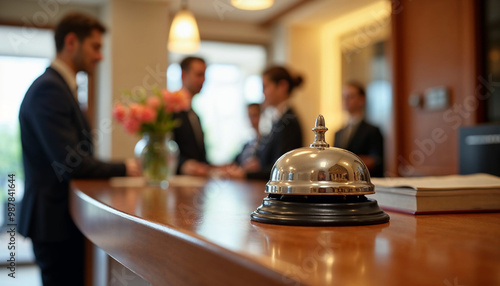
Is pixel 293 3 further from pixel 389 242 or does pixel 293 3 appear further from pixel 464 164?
pixel 389 242

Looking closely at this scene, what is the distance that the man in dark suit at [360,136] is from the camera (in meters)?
3.86

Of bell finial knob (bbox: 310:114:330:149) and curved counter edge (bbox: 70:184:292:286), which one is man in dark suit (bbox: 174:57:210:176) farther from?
bell finial knob (bbox: 310:114:330:149)

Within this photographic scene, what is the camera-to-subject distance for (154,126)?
2.56 m

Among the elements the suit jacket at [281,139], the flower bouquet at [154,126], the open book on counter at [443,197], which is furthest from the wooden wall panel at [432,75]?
the open book on counter at [443,197]

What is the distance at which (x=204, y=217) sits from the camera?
87 centimetres

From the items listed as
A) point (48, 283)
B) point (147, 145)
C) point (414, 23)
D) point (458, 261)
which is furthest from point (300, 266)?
point (414, 23)

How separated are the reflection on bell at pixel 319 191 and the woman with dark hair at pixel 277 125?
85.3 inches

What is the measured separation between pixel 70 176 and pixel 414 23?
2.86m

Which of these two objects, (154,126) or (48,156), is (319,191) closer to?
(48,156)

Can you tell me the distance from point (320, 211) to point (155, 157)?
6.09 feet

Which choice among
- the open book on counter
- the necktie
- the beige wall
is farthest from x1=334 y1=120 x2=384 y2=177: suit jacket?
the open book on counter

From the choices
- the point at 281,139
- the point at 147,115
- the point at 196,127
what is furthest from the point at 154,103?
the point at 196,127

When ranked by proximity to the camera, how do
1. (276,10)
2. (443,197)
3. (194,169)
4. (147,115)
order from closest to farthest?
(443,197) < (147,115) < (194,169) < (276,10)

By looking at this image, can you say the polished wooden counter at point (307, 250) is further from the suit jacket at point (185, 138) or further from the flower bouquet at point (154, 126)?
the suit jacket at point (185, 138)
